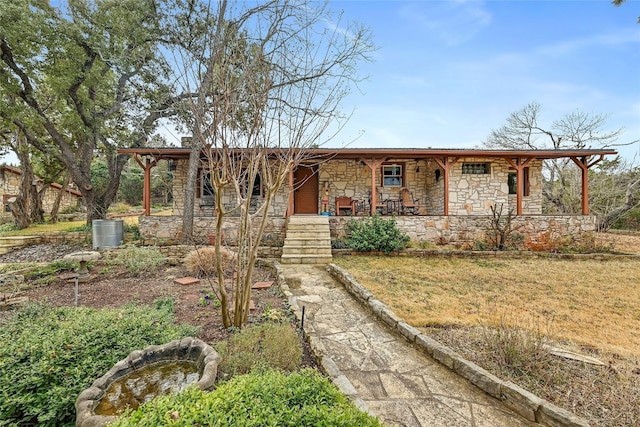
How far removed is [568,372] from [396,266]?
427 centimetres

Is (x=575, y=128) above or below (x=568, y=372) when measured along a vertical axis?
above

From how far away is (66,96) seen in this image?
887 centimetres

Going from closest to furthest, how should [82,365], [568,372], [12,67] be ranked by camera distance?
[82,365] → [568,372] → [12,67]

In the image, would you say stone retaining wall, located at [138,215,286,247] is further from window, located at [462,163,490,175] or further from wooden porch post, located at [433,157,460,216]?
window, located at [462,163,490,175]

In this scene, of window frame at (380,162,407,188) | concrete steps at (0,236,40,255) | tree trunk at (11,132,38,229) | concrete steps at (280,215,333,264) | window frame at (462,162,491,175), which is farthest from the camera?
tree trunk at (11,132,38,229)

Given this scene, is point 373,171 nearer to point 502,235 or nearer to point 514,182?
point 502,235

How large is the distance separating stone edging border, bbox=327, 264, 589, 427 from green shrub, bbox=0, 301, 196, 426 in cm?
253

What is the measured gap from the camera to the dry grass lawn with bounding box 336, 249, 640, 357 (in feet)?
11.4

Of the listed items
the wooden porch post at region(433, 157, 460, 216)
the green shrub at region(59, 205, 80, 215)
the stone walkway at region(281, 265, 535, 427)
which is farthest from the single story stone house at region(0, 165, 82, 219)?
the wooden porch post at region(433, 157, 460, 216)

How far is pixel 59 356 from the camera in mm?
1947

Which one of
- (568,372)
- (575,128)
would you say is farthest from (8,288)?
(575,128)

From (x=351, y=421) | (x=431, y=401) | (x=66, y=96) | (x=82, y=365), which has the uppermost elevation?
(x=66, y=96)

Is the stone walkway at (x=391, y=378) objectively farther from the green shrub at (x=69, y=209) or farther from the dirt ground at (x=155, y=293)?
the green shrub at (x=69, y=209)

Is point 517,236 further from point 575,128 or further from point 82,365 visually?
point 575,128
